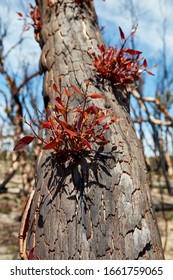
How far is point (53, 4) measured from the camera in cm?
174

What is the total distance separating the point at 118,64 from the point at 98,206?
2.33 feet

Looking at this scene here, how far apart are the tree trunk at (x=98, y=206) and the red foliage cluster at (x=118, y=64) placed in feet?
0.36

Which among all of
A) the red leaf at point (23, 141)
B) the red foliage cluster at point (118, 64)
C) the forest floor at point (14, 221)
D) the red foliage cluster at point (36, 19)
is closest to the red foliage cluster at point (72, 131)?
the red leaf at point (23, 141)

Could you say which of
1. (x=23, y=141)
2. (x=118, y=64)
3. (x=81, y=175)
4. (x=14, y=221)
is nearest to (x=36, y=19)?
(x=118, y=64)

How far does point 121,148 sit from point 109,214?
11.1 inches

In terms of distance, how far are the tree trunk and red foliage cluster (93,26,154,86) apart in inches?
4.3

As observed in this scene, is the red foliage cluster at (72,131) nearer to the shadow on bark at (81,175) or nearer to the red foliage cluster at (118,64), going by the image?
the shadow on bark at (81,175)

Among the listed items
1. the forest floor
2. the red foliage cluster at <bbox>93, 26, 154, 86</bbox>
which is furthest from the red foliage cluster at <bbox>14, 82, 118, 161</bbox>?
the forest floor

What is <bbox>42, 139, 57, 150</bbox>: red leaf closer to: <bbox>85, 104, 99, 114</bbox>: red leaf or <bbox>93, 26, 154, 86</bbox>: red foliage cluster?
<bbox>85, 104, 99, 114</bbox>: red leaf

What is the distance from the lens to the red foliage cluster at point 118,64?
144 cm

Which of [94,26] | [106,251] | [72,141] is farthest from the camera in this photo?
[94,26]
